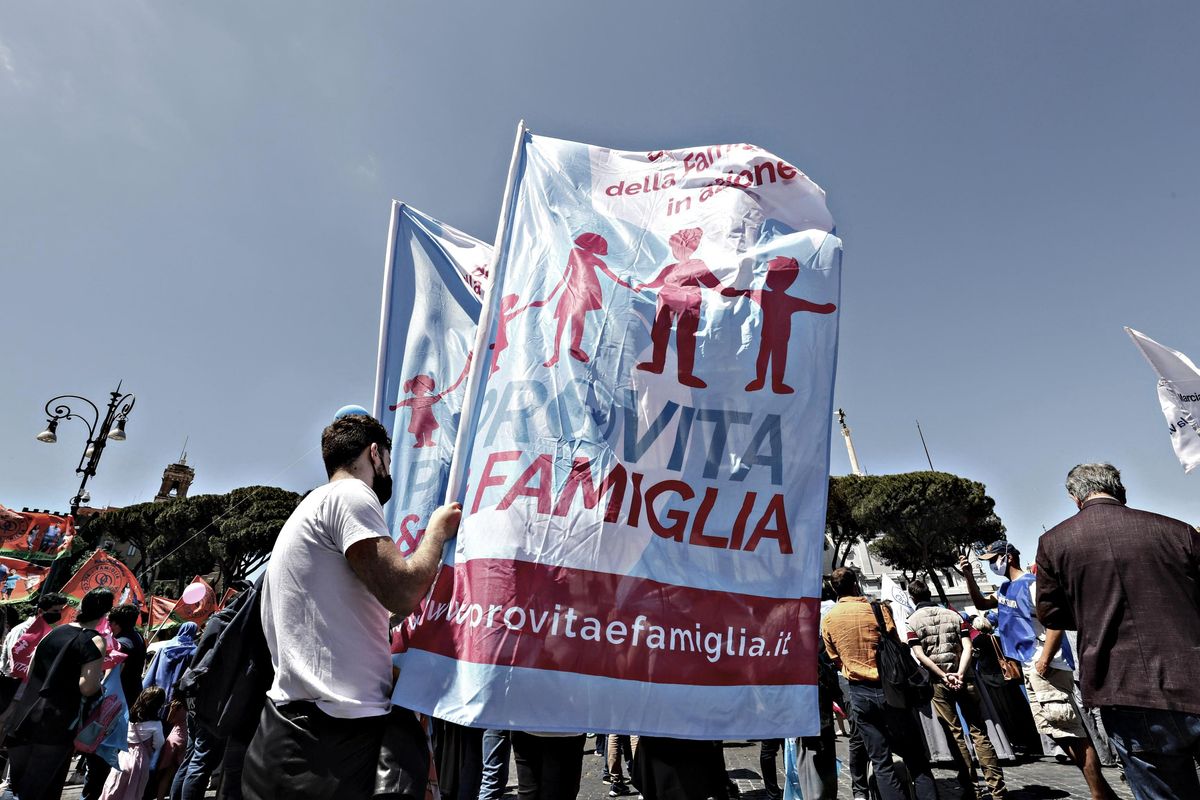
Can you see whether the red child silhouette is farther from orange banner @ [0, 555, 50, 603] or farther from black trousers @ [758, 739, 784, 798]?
orange banner @ [0, 555, 50, 603]

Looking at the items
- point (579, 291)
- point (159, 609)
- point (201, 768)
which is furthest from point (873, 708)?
point (159, 609)

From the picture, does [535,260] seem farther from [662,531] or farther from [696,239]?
[662,531]

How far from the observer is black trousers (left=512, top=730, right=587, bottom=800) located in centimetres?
277

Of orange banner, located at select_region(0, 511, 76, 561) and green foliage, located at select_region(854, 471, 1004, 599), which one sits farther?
green foliage, located at select_region(854, 471, 1004, 599)

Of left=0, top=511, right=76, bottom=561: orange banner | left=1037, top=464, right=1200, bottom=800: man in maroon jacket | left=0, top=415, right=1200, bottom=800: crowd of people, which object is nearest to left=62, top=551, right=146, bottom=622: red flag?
left=0, top=511, right=76, bottom=561: orange banner

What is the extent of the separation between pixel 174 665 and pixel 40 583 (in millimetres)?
7939

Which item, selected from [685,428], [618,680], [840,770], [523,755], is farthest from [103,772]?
[840,770]

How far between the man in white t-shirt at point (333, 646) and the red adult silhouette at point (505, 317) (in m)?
0.82

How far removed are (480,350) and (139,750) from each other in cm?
537

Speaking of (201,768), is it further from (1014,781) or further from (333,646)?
(1014,781)

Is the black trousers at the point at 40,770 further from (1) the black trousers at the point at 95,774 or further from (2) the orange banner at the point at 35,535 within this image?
(2) the orange banner at the point at 35,535

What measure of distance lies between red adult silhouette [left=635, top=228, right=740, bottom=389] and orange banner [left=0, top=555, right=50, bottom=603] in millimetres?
13533

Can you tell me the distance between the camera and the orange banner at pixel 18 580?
34.9 feet

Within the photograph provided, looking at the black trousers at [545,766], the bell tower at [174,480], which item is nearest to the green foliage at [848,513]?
the black trousers at [545,766]
